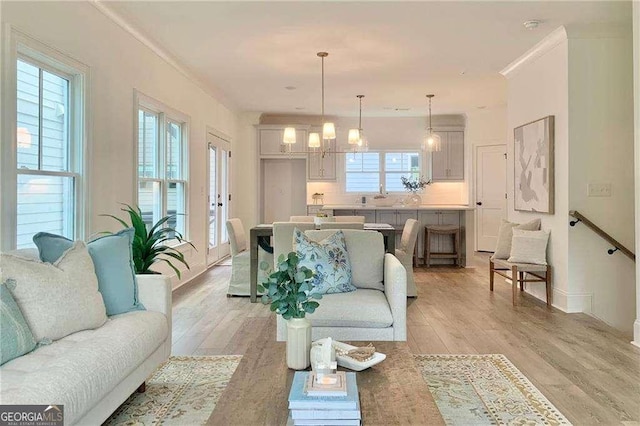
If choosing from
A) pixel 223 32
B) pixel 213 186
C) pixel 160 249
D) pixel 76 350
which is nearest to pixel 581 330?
pixel 160 249

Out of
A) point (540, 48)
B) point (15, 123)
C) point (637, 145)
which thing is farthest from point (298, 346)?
point (540, 48)

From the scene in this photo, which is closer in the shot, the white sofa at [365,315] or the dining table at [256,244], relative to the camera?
the white sofa at [365,315]

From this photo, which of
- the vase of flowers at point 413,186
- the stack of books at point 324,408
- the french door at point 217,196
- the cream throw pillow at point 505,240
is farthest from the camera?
the vase of flowers at point 413,186

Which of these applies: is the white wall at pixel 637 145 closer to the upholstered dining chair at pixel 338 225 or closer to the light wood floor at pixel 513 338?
the light wood floor at pixel 513 338

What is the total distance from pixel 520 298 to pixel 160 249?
3830 millimetres

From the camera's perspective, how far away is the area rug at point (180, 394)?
2318mm

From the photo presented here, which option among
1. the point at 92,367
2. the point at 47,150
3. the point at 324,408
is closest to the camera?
the point at 324,408

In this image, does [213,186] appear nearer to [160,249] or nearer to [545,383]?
[160,249]

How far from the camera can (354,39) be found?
465 cm

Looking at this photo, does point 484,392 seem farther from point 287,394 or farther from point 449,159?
point 449,159

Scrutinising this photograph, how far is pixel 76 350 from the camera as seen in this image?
75.1 inches

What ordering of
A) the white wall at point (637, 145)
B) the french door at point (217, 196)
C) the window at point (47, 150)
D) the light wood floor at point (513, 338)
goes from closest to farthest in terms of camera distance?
the light wood floor at point (513, 338) < the window at point (47, 150) < the white wall at point (637, 145) < the french door at point (217, 196)

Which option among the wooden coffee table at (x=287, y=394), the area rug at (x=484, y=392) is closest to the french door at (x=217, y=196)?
the area rug at (x=484, y=392)

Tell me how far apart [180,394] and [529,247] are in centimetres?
382
